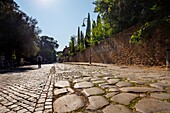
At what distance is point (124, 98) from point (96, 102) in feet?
1.60

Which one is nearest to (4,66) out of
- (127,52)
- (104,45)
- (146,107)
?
(104,45)

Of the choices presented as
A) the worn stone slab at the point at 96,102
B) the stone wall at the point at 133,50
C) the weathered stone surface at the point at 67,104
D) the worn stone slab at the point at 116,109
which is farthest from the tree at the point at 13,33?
the worn stone slab at the point at 116,109

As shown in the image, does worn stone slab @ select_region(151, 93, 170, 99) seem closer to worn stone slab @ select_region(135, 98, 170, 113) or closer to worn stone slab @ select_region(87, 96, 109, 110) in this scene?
worn stone slab @ select_region(135, 98, 170, 113)

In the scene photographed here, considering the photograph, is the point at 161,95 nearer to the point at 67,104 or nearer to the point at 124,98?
the point at 124,98

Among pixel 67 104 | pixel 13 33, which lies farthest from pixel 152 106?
pixel 13 33

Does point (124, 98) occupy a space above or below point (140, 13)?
below

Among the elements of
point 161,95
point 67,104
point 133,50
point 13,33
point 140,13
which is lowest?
point 67,104

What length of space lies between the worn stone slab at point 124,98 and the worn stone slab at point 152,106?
19 cm

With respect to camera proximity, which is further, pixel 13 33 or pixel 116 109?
pixel 13 33

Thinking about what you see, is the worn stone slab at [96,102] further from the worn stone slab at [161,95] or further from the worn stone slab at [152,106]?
the worn stone slab at [161,95]

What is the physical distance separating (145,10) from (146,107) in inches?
300

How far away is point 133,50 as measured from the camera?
11547mm

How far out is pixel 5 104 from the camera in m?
2.79

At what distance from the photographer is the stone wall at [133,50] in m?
8.71
